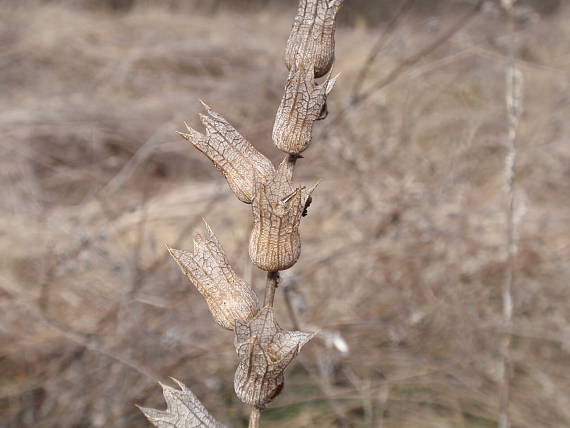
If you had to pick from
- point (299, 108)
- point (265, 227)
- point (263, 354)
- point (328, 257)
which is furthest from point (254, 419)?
point (328, 257)

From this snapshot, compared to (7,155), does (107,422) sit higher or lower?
lower

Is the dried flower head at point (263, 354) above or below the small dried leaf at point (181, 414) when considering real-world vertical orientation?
above

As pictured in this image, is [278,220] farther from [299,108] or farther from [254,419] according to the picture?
[254,419]

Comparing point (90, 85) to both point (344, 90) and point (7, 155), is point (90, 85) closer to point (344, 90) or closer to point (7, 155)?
point (7, 155)

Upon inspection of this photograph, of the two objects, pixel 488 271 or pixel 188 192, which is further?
pixel 188 192

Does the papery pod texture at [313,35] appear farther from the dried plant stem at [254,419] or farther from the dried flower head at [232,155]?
the dried plant stem at [254,419]

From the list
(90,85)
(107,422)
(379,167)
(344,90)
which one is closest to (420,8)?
(344,90)

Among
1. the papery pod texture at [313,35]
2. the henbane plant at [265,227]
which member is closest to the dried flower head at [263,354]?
the henbane plant at [265,227]
